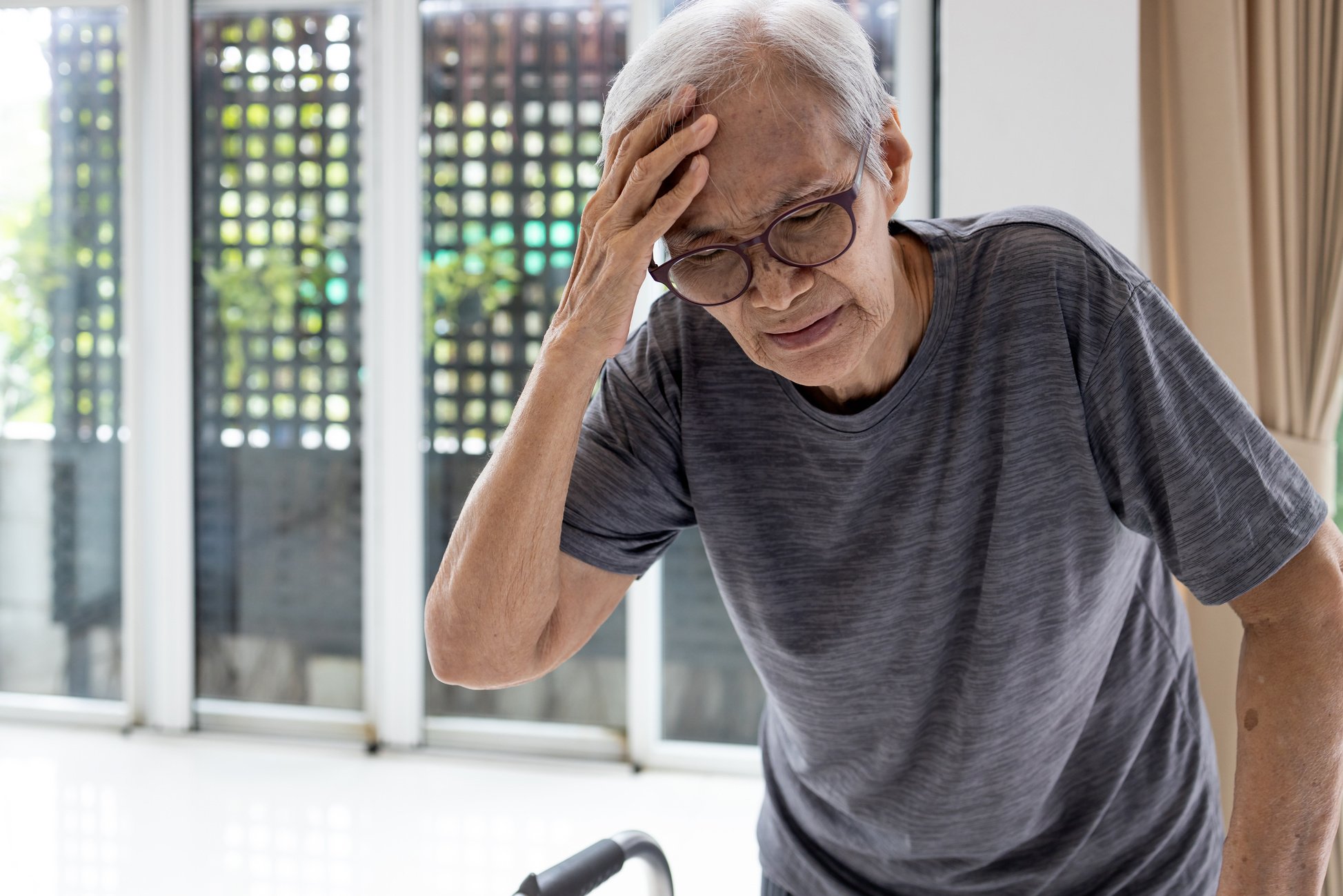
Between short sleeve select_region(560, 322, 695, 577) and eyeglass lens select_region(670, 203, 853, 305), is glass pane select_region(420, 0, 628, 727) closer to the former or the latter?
short sleeve select_region(560, 322, 695, 577)

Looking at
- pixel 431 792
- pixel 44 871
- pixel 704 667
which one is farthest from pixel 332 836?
pixel 704 667

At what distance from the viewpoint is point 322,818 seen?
274 centimetres

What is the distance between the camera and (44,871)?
245 centimetres

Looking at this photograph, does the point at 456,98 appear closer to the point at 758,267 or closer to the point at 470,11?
the point at 470,11

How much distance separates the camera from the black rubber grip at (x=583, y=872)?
40.8 inches

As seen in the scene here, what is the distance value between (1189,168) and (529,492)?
1802 millimetres

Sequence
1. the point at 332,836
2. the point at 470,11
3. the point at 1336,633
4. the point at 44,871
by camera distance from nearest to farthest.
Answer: the point at 1336,633 → the point at 44,871 → the point at 332,836 → the point at 470,11

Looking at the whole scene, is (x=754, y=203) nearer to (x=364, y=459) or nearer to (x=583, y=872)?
(x=583, y=872)

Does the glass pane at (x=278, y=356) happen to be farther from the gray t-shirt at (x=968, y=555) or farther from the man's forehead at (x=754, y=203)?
the man's forehead at (x=754, y=203)

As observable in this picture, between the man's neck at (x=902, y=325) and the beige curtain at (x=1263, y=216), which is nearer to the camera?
the man's neck at (x=902, y=325)

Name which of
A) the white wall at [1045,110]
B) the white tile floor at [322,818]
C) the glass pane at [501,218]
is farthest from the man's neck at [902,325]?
the glass pane at [501,218]

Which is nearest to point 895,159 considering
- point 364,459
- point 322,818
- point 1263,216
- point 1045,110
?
point 1045,110

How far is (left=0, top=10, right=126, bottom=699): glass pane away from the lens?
336 cm

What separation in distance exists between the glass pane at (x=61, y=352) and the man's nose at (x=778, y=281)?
3.17 m
